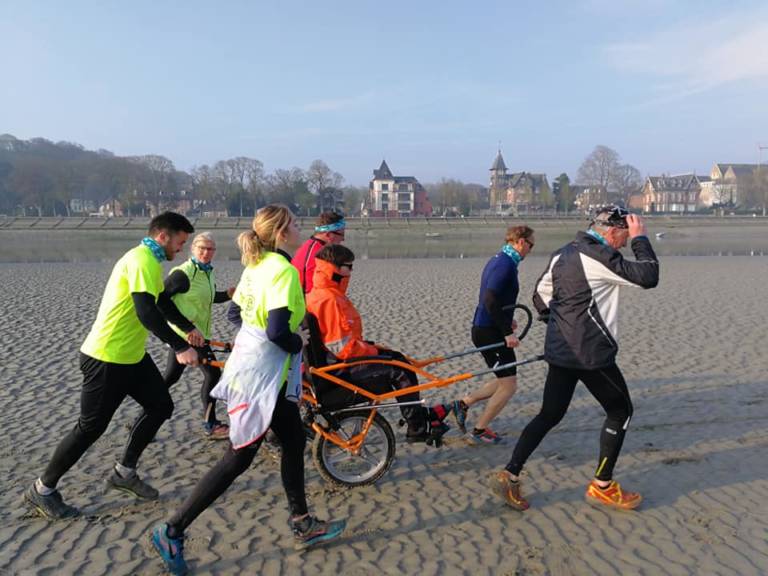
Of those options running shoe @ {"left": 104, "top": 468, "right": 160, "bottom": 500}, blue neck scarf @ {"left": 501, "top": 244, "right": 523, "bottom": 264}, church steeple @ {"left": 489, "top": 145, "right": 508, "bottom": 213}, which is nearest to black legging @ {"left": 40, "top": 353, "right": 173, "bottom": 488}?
running shoe @ {"left": 104, "top": 468, "right": 160, "bottom": 500}

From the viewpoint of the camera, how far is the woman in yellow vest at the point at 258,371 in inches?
125

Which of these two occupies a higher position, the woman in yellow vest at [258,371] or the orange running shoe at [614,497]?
the woman in yellow vest at [258,371]

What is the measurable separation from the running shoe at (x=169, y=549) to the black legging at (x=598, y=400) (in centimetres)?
210

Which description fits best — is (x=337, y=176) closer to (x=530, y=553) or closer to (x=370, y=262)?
(x=370, y=262)

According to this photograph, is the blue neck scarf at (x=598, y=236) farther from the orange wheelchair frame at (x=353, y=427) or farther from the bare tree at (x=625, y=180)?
the bare tree at (x=625, y=180)

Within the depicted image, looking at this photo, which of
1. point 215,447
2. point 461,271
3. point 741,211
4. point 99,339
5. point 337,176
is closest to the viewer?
point 99,339

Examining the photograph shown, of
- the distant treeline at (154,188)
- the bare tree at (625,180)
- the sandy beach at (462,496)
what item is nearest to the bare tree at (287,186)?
the distant treeline at (154,188)

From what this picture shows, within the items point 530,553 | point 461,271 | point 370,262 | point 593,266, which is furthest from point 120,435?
point 370,262

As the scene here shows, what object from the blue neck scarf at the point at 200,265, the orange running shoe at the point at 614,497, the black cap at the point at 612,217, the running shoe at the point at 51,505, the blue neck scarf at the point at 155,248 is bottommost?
the orange running shoe at the point at 614,497

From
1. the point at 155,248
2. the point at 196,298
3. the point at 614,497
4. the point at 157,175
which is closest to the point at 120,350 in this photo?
the point at 155,248

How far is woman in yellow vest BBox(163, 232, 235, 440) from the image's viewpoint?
5.07 metres

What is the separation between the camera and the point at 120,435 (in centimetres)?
555

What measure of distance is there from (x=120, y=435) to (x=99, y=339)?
212cm

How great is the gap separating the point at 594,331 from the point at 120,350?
2986 mm
